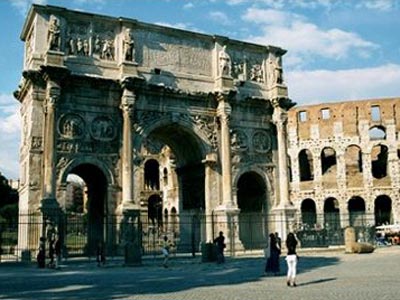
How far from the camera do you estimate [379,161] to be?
4297cm

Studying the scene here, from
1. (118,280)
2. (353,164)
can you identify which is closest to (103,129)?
(118,280)

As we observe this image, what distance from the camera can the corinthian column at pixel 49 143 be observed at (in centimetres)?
1933

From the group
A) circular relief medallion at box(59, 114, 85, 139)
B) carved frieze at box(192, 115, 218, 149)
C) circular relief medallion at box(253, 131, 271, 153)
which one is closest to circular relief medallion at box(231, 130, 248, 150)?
circular relief medallion at box(253, 131, 271, 153)

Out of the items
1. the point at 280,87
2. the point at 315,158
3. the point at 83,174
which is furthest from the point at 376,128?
the point at 83,174

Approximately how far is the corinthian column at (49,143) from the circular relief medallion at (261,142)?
9442 mm

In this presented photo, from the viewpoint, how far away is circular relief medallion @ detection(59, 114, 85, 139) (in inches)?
809

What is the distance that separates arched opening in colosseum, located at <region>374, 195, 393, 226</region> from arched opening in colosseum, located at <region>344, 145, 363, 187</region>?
227cm

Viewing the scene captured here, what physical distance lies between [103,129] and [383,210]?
90.4ft

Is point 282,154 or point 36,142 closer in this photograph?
point 36,142

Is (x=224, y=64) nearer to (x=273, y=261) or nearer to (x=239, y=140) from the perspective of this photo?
(x=239, y=140)

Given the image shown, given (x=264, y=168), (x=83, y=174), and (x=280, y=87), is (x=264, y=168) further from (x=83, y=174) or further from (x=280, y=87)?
(x=83, y=174)

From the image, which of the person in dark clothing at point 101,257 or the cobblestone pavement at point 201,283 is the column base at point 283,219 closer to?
the cobblestone pavement at point 201,283

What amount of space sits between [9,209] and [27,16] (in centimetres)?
2422

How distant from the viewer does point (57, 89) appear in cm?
2003
